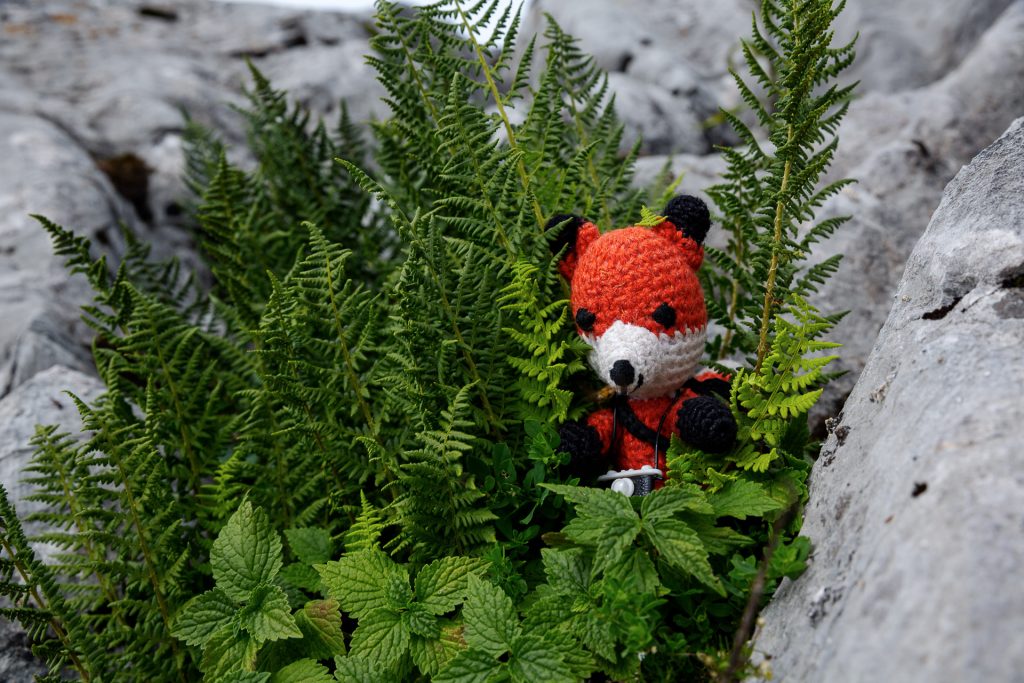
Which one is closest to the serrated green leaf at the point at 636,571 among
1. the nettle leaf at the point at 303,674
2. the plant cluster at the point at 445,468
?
the plant cluster at the point at 445,468

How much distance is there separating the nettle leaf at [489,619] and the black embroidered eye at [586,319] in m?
0.85

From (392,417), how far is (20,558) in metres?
1.24

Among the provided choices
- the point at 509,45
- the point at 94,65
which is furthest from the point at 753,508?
the point at 94,65

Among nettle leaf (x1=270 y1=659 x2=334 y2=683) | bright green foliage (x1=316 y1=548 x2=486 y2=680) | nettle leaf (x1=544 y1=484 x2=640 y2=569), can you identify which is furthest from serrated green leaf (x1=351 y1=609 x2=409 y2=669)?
nettle leaf (x1=544 y1=484 x2=640 y2=569)

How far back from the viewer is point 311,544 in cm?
259

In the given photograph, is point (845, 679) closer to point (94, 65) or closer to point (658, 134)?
point (658, 134)

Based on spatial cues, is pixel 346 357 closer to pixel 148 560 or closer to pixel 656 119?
pixel 148 560

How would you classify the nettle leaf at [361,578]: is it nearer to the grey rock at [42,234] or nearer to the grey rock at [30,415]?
the grey rock at [30,415]

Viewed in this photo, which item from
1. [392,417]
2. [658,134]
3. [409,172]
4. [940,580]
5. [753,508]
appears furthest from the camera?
[658,134]

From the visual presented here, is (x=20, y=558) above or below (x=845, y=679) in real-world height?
below

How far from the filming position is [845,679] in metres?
1.39

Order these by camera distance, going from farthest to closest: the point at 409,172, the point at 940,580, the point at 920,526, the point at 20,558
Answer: the point at 409,172
the point at 20,558
the point at 920,526
the point at 940,580

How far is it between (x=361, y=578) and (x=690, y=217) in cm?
156

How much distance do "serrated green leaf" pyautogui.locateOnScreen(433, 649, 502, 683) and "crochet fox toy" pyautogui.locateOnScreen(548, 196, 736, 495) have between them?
0.66m
